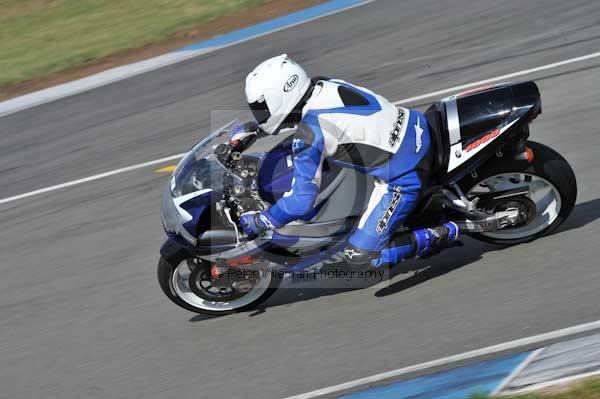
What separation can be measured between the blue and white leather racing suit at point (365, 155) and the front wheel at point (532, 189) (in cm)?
52

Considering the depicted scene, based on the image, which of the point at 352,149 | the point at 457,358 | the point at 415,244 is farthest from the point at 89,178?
the point at 457,358

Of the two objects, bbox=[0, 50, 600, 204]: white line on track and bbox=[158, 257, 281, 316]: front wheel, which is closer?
bbox=[158, 257, 281, 316]: front wheel

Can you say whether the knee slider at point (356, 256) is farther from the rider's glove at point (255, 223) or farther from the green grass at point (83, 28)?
the green grass at point (83, 28)

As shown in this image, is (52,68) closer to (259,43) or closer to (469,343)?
(259,43)

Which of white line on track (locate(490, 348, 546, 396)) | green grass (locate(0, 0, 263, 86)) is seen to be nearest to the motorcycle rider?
white line on track (locate(490, 348, 546, 396))

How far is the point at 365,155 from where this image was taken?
6.09 meters

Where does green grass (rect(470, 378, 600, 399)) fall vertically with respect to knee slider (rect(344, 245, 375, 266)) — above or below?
above

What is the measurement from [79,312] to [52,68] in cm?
930

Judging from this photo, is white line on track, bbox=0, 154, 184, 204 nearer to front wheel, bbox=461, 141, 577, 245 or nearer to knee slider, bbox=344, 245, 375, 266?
knee slider, bbox=344, 245, 375, 266

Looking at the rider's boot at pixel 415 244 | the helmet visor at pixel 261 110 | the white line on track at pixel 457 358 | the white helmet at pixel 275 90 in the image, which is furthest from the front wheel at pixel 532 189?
the helmet visor at pixel 261 110

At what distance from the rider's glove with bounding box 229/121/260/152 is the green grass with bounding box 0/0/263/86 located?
10.0m

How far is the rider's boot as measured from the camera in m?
6.27

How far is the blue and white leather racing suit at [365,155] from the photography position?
19.3ft

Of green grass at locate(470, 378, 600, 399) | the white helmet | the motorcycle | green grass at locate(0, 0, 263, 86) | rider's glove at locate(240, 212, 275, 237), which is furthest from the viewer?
green grass at locate(0, 0, 263, 86)
